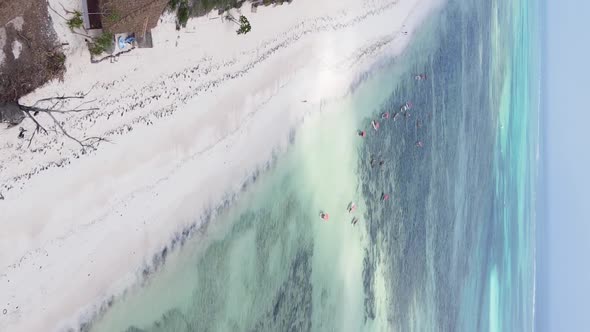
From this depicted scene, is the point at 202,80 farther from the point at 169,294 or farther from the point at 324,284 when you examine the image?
the point at 324,284

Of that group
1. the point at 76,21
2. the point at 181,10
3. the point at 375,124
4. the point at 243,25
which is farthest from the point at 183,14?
the point at 375,124

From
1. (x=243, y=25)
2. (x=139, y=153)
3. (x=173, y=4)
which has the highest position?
(x=173, y=4)

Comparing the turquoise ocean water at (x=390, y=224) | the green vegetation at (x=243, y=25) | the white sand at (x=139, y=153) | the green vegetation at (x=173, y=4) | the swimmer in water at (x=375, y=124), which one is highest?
the green vegetation at (x=173, y=4)

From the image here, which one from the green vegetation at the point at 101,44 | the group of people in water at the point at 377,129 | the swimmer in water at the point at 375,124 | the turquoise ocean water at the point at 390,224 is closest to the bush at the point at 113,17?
the green vegetation at the point at 101,44

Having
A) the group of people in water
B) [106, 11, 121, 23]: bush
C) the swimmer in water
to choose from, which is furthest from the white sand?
the swimmer in water

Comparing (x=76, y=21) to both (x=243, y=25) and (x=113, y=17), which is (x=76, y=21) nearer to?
(x=113, y=17)

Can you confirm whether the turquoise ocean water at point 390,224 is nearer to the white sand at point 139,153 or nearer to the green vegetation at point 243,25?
the white sand at point 139,153
